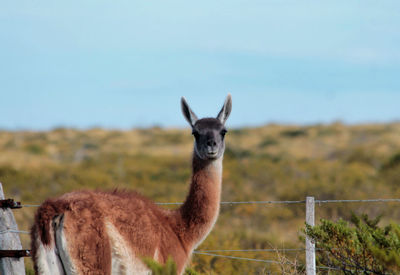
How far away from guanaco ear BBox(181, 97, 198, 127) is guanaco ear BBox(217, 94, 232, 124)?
11.3 inches

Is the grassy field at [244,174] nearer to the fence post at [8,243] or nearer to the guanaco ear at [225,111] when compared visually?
the guanaco ear at [225,111]

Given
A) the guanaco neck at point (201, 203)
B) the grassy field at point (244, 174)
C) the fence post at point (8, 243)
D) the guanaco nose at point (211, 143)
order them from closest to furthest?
1. the guanaco neck at point (201, 203)
2. the guanaco nose at point (211, 143)
3. the fence post at point (8, 243)
4. the grassy field at point (244, 174)

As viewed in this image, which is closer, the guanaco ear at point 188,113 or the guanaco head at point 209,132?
the guanaco head at point 209,132

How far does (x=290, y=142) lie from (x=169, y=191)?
20290 millimetres

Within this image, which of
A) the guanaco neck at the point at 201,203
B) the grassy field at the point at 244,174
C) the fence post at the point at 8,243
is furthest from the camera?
the grassy field at the point at 244,174

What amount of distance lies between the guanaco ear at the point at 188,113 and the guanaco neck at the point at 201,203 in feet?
2.10

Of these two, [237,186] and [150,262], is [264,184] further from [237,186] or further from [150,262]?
[150,262]

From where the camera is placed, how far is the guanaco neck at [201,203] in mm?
6039

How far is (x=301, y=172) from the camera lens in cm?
2661

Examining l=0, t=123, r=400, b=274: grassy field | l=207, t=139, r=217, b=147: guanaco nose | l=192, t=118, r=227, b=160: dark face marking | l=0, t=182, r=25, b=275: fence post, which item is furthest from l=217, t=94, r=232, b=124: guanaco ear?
l=0, t=182, r=25, b=275: fence post

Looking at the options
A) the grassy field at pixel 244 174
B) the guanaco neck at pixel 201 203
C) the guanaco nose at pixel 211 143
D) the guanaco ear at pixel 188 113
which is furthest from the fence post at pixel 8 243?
the grassy field at pixel 244 174

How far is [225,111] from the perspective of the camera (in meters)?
6.92

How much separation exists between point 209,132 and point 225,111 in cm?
57

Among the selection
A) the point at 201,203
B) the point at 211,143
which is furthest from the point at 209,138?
the point at 201,203
